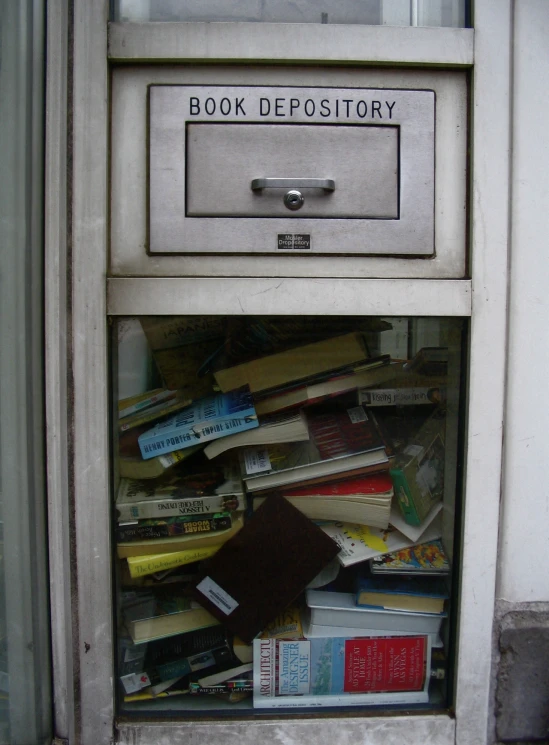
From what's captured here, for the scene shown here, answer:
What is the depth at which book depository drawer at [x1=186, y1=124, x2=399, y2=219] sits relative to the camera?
123 cm

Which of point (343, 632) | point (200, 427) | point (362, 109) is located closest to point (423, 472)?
point (343, 632)

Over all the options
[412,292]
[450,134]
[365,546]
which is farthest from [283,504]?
[450,134]

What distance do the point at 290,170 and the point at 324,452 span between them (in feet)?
2.06

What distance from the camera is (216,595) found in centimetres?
136

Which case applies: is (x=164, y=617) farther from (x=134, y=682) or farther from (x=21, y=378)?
(x=21, y=378)

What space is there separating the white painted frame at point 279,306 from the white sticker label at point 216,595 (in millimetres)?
211

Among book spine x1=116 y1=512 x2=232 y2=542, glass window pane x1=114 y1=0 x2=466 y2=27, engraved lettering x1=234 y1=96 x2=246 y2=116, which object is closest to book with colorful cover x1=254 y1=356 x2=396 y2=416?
book spine x1=116 y1=512 x2=232 y2=542

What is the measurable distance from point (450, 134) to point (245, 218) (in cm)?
47

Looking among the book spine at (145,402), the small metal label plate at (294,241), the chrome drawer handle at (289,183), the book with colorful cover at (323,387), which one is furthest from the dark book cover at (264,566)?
the chrome drawer handle at (289,183)

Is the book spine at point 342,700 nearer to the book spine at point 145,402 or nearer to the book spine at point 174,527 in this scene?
the book spine at point 174,527

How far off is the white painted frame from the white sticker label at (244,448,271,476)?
0.31 meters

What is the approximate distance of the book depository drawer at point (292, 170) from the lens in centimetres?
123

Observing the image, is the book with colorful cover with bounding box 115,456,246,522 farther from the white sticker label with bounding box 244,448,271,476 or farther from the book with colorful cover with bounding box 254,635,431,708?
the book with colorful cover with bounding box 254,635,431,708

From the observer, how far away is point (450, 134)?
4.15ft
